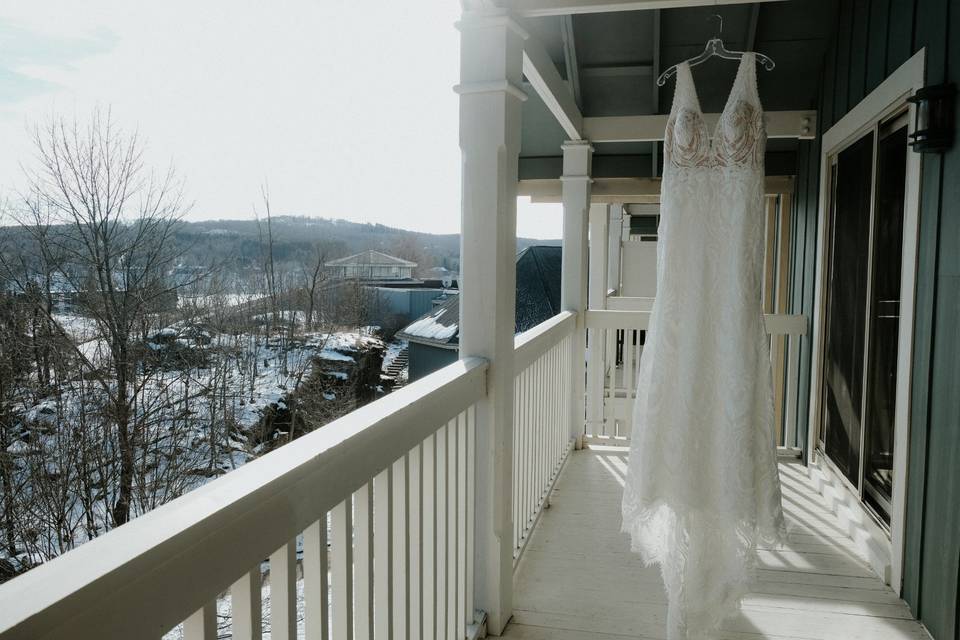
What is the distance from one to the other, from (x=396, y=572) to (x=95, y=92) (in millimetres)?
1322

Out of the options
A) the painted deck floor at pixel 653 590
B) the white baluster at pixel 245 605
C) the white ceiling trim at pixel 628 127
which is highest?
the white ceiling trim at pixel 628 127

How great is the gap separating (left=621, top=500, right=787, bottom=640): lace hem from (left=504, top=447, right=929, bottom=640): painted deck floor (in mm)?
185

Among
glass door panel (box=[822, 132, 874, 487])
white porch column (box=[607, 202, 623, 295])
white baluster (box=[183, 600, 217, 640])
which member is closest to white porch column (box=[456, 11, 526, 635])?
white baluster (box=[183, 600, 217, 640])

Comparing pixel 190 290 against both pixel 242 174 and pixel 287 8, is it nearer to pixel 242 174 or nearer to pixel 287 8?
pixel 242 174

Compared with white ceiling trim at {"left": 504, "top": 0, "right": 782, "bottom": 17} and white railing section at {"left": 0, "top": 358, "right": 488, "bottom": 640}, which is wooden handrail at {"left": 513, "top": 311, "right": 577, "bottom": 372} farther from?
white ceiling trim at {"left": 504, "top": 0, "right": 782, "bottom": 17}

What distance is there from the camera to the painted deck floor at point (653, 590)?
2707 millimetres

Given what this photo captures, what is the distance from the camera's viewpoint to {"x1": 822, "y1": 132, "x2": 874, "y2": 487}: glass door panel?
147 inches

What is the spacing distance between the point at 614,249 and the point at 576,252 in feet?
25.6

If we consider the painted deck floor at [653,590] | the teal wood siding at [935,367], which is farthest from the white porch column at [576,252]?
the teal wood siding at [935,367]

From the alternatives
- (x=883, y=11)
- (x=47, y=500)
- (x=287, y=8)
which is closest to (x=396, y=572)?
(x=47, y=500)

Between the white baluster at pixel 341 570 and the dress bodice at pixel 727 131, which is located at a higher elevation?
the dress bodice at pixel 727 131

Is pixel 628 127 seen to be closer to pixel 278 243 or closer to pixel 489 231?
pixel 489 231

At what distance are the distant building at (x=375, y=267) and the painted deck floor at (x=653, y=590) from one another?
1.48 m

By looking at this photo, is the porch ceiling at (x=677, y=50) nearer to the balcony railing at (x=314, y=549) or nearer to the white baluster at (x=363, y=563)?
the balcony railing at (x=314, y=549)
